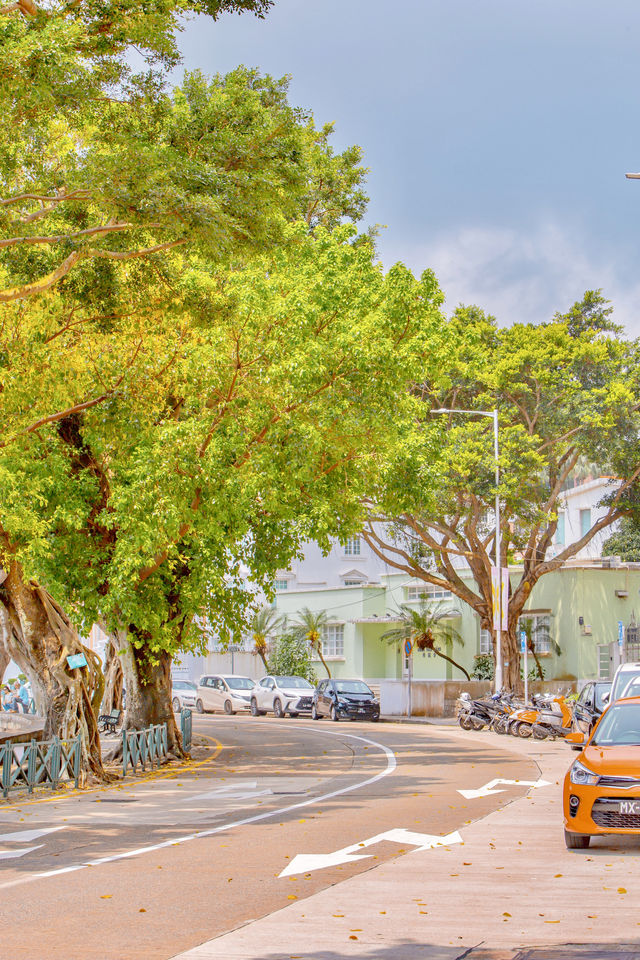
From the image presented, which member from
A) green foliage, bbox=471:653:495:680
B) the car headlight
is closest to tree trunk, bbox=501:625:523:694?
green foliage, bbox=471:653:495:680

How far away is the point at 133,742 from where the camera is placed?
70.1 ft

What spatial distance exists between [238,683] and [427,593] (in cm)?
926

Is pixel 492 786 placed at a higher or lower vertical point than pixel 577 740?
lower

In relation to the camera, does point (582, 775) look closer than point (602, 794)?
No

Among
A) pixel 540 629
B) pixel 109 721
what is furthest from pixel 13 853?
pixel 540 629

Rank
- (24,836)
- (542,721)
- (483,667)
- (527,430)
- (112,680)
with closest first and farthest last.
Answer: (24,836)
(542,721)
(112,680)
(527,430)
(483,667)

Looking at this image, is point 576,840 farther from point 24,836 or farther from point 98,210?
point 98,210

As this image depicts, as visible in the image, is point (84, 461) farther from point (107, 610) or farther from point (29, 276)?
point (29, 276)

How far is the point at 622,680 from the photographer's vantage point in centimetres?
1872

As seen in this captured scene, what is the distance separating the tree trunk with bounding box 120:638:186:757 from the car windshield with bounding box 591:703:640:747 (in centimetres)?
1374

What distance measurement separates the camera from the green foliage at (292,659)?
53.9 meters

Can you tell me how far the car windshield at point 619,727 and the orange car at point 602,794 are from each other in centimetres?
22

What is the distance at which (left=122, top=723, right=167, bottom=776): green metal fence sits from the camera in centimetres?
2088

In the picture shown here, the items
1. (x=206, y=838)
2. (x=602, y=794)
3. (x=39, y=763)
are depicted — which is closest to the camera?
(x=602, y=794)
